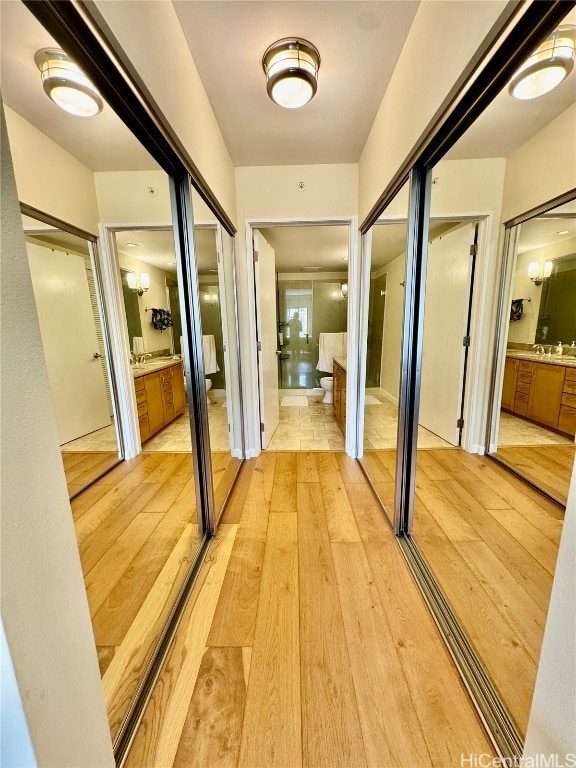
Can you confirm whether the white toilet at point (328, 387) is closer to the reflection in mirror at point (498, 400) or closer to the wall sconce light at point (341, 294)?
the wall sconce light at point (341, 294)

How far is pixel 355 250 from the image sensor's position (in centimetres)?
241

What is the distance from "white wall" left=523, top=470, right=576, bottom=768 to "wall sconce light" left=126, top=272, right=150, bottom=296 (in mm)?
2398

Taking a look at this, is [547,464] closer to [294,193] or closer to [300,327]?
[294,193]

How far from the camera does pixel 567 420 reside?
1.47 metres

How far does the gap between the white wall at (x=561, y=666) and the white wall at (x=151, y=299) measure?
200 cm

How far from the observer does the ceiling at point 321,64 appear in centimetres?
120

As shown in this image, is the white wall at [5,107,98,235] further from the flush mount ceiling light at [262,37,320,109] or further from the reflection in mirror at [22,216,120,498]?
the flush mount ceiling light at [262,37,320,109]

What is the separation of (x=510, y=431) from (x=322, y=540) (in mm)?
1571

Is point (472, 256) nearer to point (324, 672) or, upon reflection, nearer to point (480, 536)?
point (480, 536)

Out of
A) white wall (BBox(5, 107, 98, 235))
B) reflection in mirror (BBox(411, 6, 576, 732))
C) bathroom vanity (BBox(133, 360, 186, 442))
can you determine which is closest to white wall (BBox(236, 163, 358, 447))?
reflection in mirror (BBox(411, 6, 576, 732))

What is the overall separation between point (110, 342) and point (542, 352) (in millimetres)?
2785

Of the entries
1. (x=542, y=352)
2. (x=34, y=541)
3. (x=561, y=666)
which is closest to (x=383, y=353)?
(x=542, y=352)

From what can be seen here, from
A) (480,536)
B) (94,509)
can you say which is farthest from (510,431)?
(94,509)

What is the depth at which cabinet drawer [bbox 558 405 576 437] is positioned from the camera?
139cm
